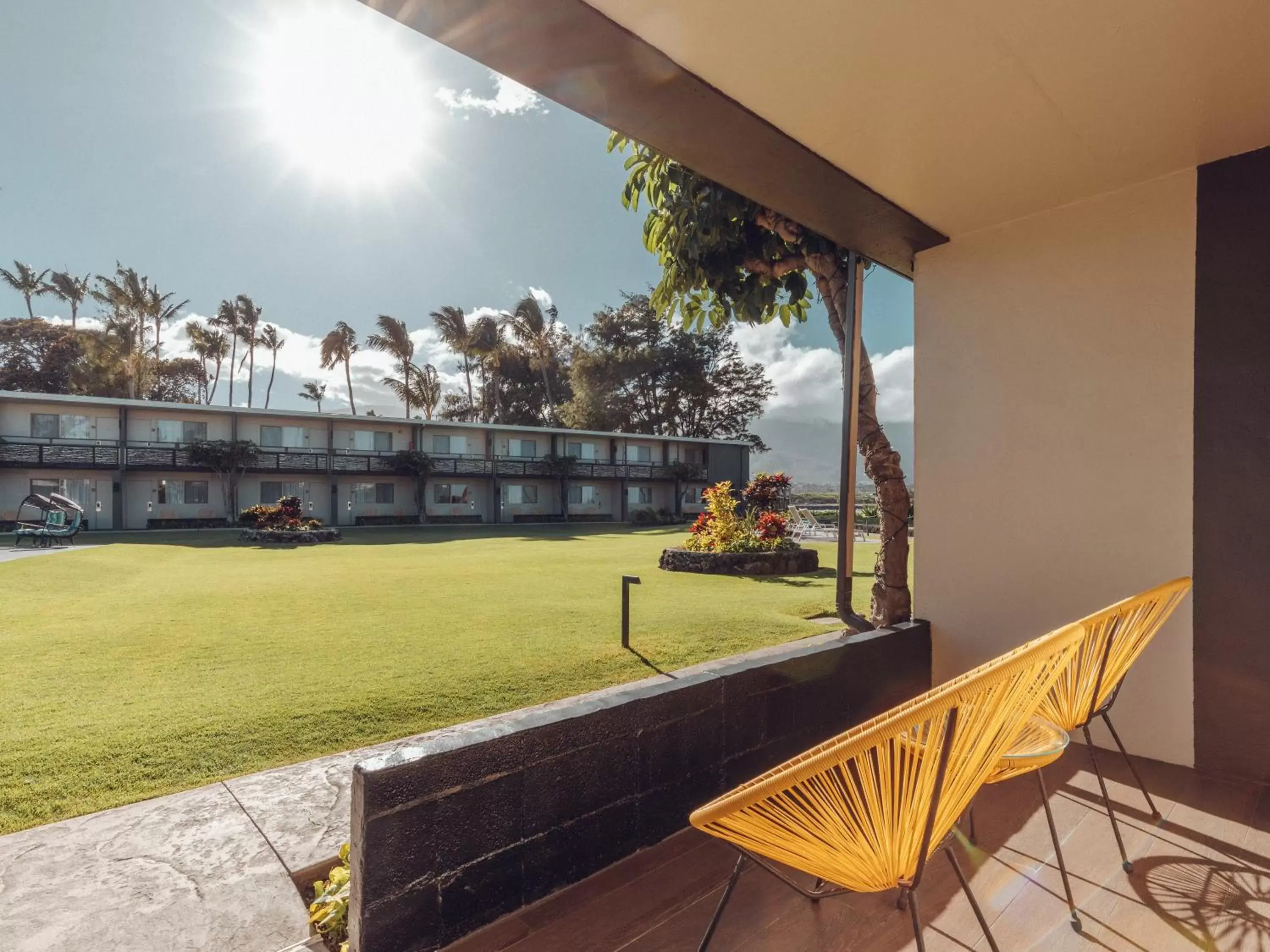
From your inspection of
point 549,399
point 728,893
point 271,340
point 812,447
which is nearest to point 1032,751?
point 728,893

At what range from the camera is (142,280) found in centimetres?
3247

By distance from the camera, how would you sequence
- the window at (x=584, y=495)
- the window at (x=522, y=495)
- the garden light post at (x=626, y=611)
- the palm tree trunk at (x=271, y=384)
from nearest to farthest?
the garden light post at (x=626, y=611), the window at (x=522, y=495), the window at (x=584, y=495), the palm tree trunk at (x=271, y=384)

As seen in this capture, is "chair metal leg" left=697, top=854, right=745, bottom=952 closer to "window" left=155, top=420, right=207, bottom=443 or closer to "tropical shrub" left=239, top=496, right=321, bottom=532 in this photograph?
"tropical shrub" left=239, top=496, right=321, bottom=532

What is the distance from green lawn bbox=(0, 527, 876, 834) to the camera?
2.98 meters

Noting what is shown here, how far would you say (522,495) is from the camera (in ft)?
92.5

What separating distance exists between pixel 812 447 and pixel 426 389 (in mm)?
101647

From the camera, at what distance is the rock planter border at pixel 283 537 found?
1573 centimetres

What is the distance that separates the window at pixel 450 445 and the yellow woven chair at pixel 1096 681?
26152 mm

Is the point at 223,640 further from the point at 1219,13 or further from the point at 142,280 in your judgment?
the point at 142,280

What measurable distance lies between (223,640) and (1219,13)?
22.0 ft

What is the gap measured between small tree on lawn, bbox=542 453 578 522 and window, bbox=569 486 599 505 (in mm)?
1136

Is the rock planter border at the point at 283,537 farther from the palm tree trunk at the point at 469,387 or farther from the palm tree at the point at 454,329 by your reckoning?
the palm tree trunk at the point at 469,387

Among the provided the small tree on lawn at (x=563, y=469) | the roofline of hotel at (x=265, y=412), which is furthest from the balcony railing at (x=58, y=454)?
the small tree on lawn at (x=563, y=469)

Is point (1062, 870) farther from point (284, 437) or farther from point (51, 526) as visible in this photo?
point (284, 437)
